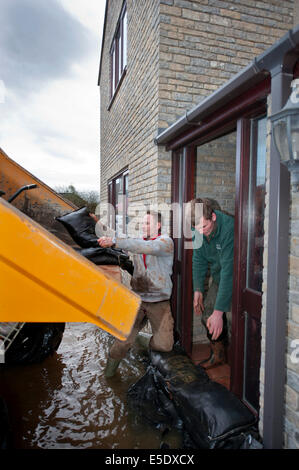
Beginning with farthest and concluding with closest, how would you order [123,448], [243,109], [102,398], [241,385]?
[102,398]
[241,385]
[243,109]
[123,448]

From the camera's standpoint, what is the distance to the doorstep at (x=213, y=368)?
3.39 m

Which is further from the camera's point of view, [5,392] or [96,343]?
[96,343]

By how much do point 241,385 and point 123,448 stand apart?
1.19 meters

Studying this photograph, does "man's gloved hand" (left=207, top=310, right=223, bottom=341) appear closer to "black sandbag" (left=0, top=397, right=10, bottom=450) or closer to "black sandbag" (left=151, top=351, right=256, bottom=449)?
"black sandbag" (left=151, top=351, right=256, bottom=449)

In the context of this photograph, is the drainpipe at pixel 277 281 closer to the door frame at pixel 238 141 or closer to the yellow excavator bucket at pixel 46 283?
the door frame at pixel 238 141

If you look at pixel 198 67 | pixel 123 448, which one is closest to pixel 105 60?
pixel 198 67

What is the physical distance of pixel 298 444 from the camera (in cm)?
195

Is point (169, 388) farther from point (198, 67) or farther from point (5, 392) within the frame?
point (198, 67)

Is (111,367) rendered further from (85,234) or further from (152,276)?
(85,234)

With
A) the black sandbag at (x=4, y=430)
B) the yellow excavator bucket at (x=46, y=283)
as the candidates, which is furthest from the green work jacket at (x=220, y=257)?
the black sandbag at (x=4, y=430)

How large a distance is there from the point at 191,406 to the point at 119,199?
5.67 metres

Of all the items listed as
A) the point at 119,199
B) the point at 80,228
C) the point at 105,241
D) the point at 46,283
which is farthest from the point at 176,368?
the point at 119,199

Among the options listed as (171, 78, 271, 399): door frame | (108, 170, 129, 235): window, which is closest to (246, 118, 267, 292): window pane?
(171, 78, 271, 399): door frame

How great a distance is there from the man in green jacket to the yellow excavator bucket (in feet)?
5.73
